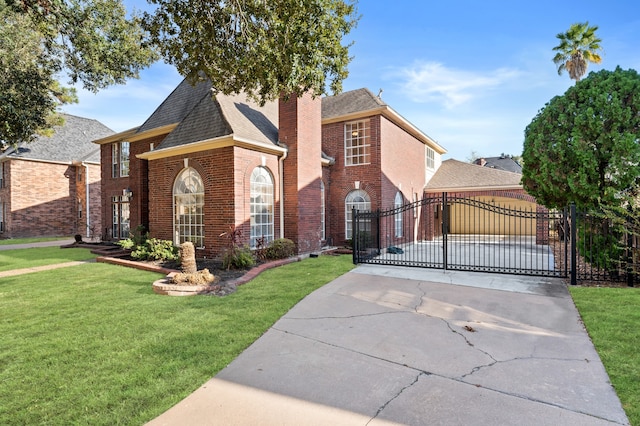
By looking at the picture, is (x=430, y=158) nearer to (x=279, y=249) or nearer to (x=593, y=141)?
(x=593, y=141)

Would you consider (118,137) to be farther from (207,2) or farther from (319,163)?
(207,2)

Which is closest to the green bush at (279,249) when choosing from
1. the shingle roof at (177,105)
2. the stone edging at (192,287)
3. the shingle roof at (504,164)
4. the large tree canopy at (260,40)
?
the stone edging at (192,287)

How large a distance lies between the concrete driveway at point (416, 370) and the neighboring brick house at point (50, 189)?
24.0 metres

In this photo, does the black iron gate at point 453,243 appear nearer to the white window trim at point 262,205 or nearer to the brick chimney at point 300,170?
the brick chimney at point 300,170

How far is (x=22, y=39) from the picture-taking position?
9.99 meters

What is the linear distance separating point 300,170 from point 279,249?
3217 millimetres

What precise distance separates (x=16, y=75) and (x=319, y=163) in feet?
33.3

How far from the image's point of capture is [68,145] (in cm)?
2591

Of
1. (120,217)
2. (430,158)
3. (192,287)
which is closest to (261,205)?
(192,287)

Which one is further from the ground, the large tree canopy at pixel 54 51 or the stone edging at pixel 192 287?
the large tree canopy at pixel 54 51

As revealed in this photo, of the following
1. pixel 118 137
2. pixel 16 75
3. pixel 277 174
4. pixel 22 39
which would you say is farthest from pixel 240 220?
pixel 118 137

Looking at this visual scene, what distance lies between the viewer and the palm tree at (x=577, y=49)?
19281 mm

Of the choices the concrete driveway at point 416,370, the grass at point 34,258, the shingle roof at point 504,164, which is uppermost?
the shingle roof at point 504,164

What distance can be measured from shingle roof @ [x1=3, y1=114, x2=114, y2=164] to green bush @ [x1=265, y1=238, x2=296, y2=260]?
66.6ft
